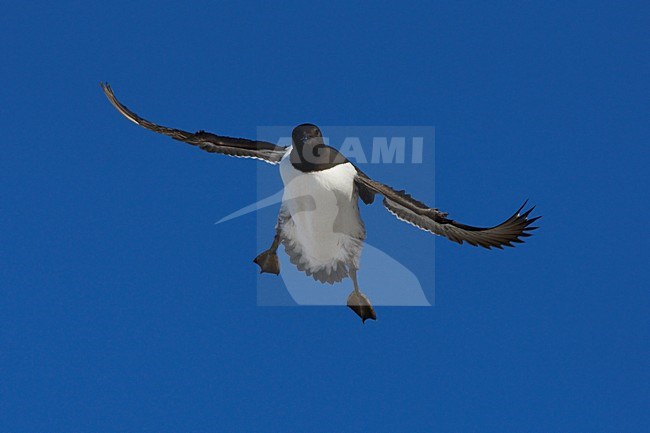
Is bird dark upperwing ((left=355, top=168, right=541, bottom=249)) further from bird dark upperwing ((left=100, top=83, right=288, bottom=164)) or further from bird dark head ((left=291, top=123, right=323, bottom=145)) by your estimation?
bird dark upperwing ((left=100, top=83, right=288, bottom=164))

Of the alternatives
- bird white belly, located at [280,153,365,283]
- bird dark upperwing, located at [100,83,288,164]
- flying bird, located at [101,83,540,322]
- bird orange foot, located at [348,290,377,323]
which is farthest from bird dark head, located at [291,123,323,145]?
bird orange foot, located at [348,290,377,323]

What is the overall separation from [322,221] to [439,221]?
1481mm

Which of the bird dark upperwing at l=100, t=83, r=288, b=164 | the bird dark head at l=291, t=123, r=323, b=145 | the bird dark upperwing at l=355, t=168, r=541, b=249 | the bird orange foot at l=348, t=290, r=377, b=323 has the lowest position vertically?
the bird orange foot at l=348, t=290, r=377, b=323

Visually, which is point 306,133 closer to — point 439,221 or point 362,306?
point 439,221

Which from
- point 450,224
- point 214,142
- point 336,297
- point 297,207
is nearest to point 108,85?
point 214,142

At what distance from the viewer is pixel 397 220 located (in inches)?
444

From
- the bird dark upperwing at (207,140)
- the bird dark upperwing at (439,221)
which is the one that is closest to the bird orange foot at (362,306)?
the bird dark upperwing at (439,221)

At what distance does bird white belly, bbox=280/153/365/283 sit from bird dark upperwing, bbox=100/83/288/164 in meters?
Answer: 0.91

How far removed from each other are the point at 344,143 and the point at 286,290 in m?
2.11

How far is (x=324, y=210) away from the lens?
36.6ft

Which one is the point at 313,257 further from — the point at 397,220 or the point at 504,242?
the point at 504,242

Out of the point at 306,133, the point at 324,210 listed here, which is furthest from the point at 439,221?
the point at 306,133

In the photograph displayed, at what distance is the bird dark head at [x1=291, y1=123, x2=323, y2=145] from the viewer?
35.2ft

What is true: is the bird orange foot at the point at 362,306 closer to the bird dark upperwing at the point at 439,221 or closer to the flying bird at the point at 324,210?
the flying bird at the point at 324,210
